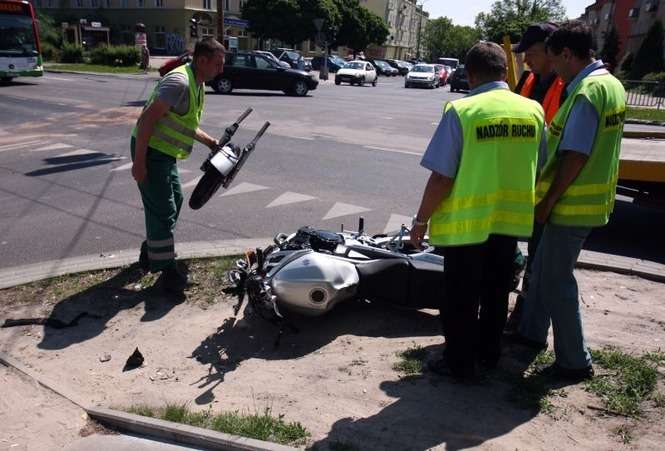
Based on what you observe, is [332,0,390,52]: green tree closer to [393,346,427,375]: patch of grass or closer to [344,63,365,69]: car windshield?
[344,63,365,69]: car windshield

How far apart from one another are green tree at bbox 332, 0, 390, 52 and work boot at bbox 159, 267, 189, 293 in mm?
62715

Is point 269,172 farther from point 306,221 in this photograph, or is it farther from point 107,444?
point 107,444

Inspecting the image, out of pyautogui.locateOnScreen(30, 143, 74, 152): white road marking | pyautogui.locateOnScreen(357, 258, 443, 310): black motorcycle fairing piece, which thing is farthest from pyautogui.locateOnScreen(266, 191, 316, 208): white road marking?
pyautogui.locateOnScreen(30, 143, 74, 152): white road marking

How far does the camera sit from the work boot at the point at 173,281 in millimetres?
4613

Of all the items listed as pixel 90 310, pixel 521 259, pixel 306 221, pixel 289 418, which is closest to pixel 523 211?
pixel 521 259

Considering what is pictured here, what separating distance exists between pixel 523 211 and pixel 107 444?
2.38 metres

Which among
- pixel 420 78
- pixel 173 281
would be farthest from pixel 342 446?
pixel 420 78

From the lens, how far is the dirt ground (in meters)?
2.93

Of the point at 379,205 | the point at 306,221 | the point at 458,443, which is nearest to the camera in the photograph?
the point at 458,443

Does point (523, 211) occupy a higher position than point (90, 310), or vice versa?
point (523, 211)

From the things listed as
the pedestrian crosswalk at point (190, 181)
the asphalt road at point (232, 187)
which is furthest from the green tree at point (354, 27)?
the pedestrian crosswalk at point (190, 181)

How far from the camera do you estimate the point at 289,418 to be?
3061 millimetres

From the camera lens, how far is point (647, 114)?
21312mm

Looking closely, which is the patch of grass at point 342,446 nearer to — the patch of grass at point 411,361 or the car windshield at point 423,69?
the patch of grass at point 411,361
